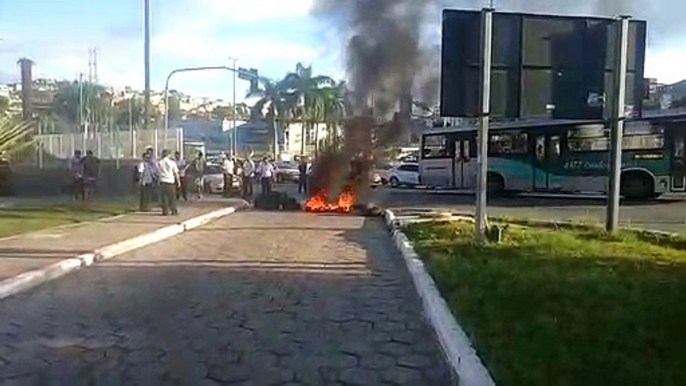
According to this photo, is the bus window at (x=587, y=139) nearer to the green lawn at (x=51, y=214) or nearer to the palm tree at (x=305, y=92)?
the green lawn at (x=51, y=214)

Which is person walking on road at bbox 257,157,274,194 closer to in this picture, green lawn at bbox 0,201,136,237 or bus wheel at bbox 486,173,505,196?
green lawn at bbox 0,201,136,237

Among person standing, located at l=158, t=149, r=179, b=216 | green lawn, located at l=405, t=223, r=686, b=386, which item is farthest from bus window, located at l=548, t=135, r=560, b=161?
green lawn, located at l=405, t=223, r=686, b=386

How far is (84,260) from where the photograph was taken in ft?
35.9

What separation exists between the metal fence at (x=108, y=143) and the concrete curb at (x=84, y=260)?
472 inches

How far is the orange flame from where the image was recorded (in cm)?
2417

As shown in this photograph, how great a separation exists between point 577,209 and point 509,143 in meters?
8.33

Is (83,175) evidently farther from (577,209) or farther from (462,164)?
(462,164)

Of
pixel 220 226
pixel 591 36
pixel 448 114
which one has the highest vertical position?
pixel 591 36

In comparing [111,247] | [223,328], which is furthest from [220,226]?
[223,328]

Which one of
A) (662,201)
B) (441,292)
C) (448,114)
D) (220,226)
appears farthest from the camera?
(662,201)

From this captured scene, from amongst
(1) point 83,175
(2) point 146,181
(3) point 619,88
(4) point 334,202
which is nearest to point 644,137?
(4) point 334,202

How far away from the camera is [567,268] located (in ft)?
31.0

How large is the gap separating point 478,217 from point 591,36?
125 inches

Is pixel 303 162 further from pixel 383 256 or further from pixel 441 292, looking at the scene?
pixel 441 292
